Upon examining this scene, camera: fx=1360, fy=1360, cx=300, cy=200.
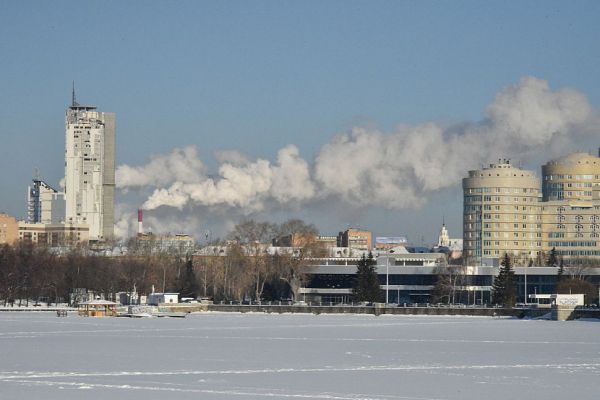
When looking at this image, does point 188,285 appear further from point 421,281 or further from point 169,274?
point 421,281

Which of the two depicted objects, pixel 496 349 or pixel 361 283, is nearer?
pixel 496 349

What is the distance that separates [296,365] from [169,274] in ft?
372

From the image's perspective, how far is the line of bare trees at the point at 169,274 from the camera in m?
139

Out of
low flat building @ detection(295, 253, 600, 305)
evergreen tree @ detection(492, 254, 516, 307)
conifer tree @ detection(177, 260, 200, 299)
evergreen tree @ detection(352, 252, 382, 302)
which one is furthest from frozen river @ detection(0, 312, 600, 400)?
low flat building @ detection(295, 253, 600, 305)

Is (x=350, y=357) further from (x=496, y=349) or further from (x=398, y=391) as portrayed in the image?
(x=398, y=391)

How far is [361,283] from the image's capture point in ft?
427

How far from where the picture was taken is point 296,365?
151ft

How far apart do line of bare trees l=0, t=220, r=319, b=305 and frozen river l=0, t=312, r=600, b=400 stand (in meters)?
68.2

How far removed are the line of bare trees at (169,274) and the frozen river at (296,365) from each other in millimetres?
68179

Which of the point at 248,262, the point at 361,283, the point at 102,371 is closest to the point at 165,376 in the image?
the point at 102,371

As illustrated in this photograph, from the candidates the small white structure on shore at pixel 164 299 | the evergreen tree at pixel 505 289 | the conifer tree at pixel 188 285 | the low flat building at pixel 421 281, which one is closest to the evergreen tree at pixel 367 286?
the evergreen tree at pixel 505 289

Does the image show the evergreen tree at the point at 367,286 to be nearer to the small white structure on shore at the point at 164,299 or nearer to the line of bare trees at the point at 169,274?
the line of bare trees at the point at 169,274

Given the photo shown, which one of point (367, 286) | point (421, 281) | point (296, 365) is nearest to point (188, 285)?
point (367, 286)

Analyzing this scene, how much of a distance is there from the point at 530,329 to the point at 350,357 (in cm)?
3096
